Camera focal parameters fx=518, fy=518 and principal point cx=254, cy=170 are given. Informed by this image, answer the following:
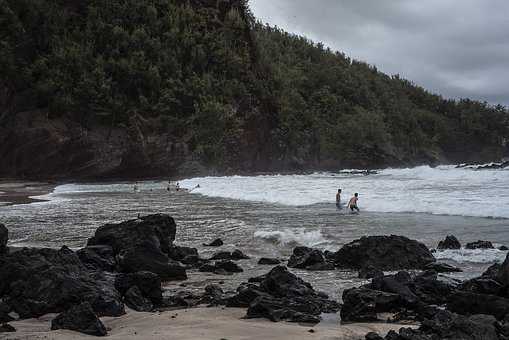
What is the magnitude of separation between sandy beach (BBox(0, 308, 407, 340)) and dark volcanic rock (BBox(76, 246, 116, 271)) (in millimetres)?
2618

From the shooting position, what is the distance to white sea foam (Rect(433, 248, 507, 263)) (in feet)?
29.5

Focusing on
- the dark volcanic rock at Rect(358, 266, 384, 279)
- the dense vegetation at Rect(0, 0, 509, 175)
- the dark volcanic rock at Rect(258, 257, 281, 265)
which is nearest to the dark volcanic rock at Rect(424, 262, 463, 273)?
the dark volcanic rock at Rect(358, 266, 384, 279)

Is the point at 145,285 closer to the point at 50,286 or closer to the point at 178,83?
the point at 50,286

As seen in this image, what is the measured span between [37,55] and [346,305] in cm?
5590

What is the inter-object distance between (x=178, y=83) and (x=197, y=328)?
5585 centimetres

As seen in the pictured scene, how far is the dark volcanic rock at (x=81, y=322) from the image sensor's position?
5.18 m

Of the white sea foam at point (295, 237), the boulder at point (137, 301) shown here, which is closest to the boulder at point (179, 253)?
the white sea foam at point (295, 237)

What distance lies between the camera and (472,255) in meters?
9.35

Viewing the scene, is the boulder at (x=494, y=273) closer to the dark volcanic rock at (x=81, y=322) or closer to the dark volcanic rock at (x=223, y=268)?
the dark volcanic rock at (x=223, y=268)

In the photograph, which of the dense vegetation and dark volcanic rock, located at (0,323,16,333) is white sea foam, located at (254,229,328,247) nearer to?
dark volcanic rock, located at (0,323,16,333)

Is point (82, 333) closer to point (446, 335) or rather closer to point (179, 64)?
point (446, 335)

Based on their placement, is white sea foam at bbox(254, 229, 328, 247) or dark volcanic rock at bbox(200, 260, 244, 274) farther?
white sea foam at bbox(254, 229, 328, 247)

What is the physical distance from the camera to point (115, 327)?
5.54 m

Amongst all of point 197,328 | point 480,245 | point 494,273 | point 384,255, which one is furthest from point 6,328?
point 480,245
